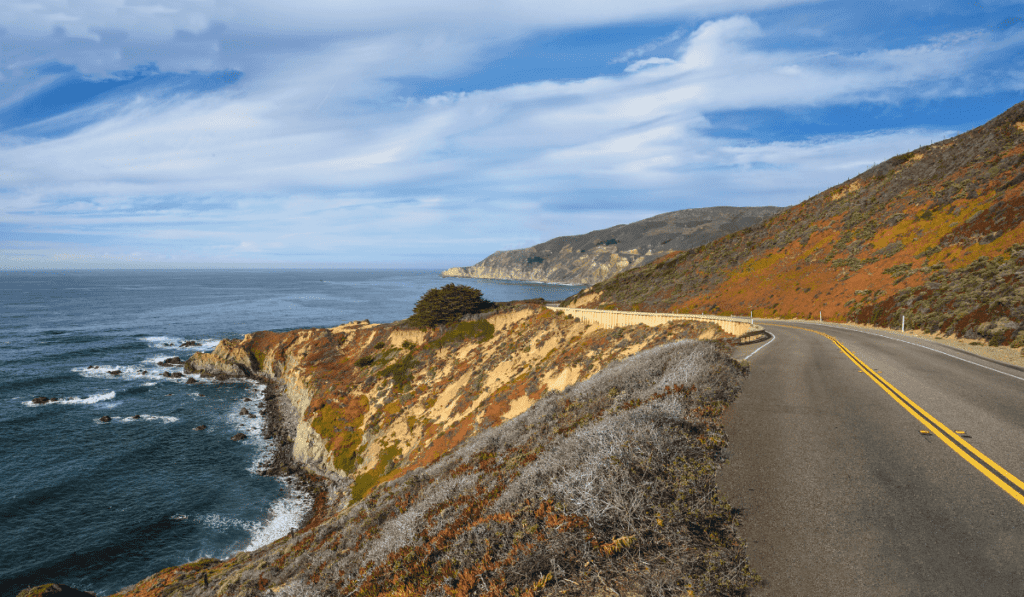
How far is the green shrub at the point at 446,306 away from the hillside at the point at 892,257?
79.6 ft

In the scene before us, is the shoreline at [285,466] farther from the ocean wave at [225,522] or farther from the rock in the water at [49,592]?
the rock in the water at [49,592]

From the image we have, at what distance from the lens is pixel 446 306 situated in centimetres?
4688

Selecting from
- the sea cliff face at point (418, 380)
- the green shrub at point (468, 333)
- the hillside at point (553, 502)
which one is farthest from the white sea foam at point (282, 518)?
the green shrub at point (468, 333)

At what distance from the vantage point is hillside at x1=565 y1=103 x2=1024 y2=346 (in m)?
26.6

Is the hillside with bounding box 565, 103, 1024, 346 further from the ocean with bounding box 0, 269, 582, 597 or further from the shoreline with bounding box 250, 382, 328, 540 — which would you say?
the ocean with bounding box 0, 269, 582, 597

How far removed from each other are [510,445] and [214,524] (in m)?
25.6

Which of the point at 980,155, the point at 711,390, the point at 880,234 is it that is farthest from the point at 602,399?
the point at 980,155

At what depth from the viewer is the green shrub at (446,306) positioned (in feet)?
153

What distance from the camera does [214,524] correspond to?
26422 millimetres

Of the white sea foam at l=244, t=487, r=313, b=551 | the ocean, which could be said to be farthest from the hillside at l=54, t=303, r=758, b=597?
the ocean

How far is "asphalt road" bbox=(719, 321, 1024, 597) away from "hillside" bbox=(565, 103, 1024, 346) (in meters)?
15.8

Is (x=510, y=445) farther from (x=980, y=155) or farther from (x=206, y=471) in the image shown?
(x=980, y=155)

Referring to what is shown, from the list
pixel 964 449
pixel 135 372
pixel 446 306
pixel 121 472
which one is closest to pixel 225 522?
pixel 121 472

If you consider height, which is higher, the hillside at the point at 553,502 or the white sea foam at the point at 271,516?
the hillside at the point at 553,502
